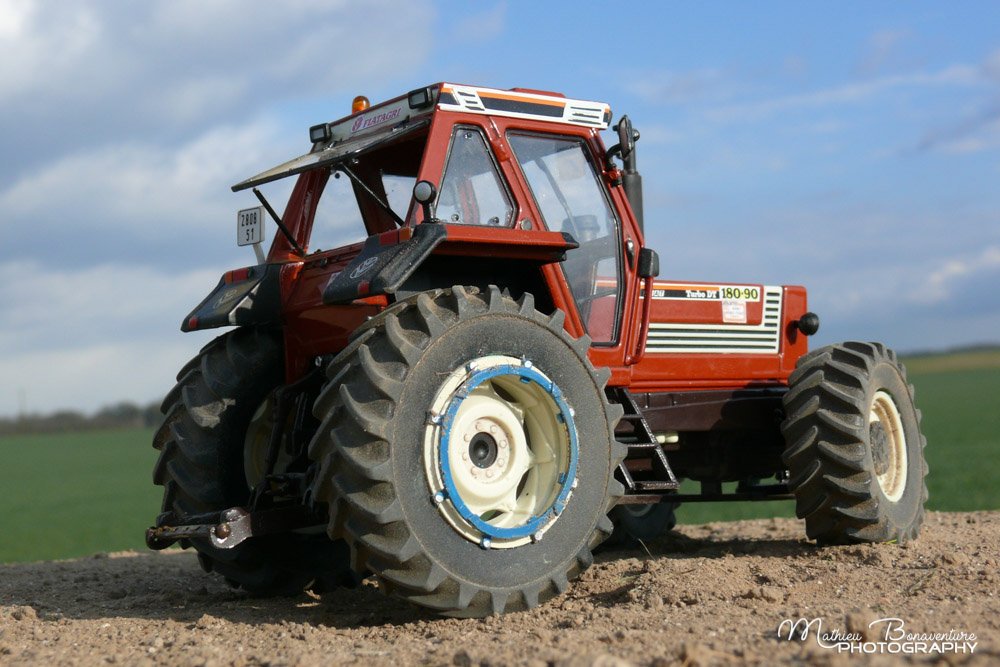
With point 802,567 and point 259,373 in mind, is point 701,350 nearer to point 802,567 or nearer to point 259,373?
point 802,567

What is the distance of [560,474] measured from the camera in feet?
19.0

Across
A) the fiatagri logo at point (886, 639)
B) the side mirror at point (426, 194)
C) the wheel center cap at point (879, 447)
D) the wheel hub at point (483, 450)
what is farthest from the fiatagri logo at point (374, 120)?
the wheel center cap at point (879, 447)

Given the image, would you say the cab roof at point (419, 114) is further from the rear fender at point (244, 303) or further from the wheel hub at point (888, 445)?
the wheel hub at point (888, 445)

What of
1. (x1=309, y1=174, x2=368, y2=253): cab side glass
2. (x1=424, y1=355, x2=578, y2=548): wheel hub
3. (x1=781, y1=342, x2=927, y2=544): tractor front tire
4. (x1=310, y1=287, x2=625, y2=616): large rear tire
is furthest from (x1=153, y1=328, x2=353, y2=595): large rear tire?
(x1=781, y1=342, x2=927, y2=544): tractor front tire

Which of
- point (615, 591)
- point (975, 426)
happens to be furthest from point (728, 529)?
point (975, 426)

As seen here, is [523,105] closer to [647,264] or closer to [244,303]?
[647,264]

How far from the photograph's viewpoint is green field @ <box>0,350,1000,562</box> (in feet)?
56.7

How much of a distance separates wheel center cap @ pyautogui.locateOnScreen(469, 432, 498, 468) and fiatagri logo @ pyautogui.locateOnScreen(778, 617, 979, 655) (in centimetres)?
163

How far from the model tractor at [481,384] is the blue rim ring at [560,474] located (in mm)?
13

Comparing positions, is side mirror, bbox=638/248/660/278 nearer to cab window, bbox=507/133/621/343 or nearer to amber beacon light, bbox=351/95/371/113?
cab window, bbox=507/133/621/343

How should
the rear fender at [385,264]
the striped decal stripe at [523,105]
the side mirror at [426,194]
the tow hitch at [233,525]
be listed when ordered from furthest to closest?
the striped decal stripe at [523,105] < the side mirror at [426,194] < the tow hitch at [233,525] < the rear fender at [385,264]

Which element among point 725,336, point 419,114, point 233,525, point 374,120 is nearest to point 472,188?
point 419,114

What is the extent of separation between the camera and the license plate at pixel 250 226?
6844mm

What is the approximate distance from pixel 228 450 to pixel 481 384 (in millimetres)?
1667
